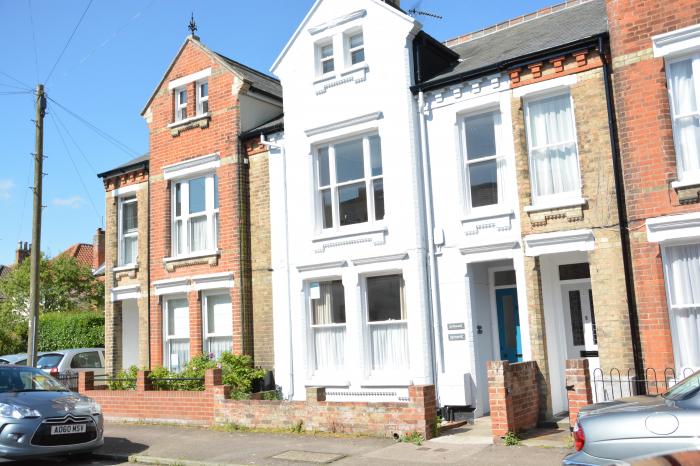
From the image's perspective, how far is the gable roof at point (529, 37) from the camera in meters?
12.7

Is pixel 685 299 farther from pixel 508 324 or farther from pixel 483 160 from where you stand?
pixel 483 160

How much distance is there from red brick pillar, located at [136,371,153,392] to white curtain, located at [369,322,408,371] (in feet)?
16.8

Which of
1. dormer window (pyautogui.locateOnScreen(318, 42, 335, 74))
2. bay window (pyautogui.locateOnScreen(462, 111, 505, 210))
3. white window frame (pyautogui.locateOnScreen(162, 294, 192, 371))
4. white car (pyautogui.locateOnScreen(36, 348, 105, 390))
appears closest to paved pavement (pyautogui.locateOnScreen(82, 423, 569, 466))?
white window frame (pyautogui.locateOnScreen(162, 294, 192, 371))

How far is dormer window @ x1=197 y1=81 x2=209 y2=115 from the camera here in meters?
17.3

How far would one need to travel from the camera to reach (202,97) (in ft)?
57.4

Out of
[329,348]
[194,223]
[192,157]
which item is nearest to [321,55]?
[192,157]

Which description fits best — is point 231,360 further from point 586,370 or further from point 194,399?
point 586,370

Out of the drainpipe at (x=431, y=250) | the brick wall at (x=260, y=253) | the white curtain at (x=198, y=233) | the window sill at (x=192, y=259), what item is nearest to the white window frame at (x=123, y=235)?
the window sill at (x=192, y=259)

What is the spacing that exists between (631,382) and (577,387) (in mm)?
1528

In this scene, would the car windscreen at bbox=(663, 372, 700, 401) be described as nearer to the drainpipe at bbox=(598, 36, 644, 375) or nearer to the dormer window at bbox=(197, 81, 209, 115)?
the drainpipe at bbox=(598, 36, 644, 375)

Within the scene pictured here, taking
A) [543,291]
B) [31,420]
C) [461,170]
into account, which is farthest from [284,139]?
[31,420]

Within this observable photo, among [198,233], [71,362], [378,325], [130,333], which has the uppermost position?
[198,233]

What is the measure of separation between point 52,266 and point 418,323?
2813 centimetres

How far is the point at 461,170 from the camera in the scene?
1318cm
